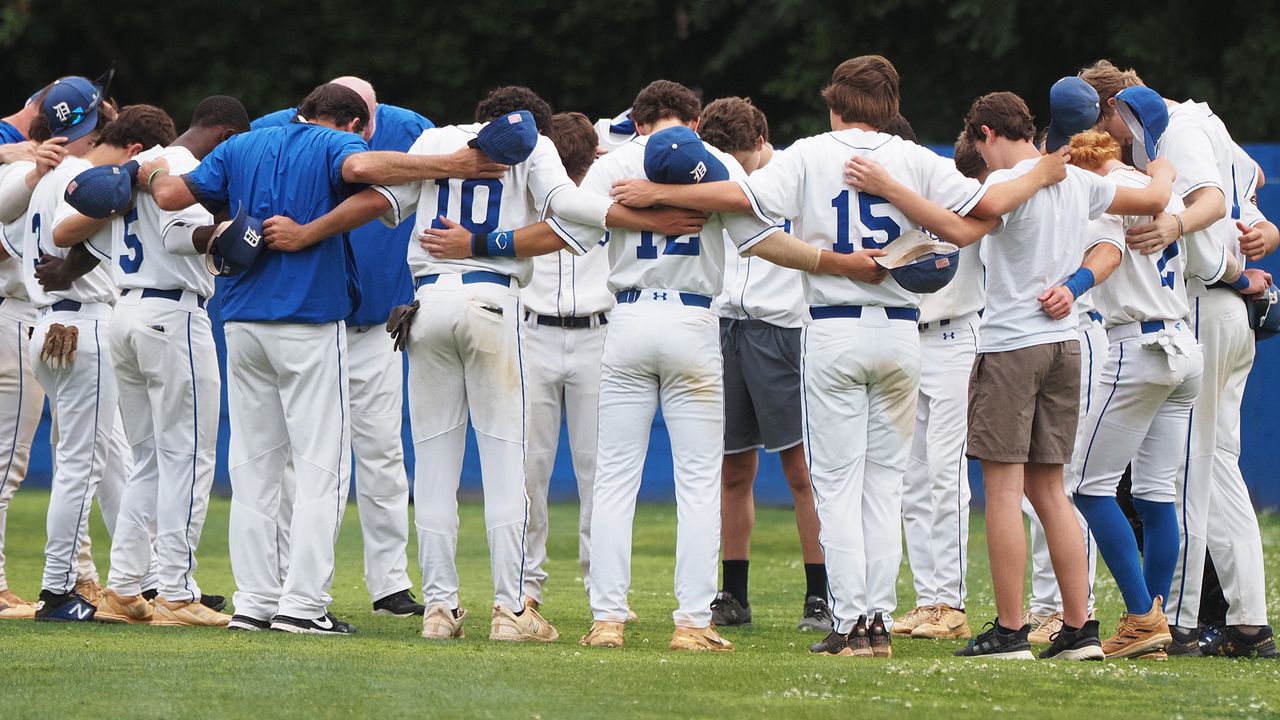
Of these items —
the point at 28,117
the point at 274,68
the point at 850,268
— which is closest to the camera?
the point at 850,268

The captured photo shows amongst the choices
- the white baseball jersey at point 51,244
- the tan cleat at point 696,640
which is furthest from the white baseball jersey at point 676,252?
the white baseball jersey at point 51,244

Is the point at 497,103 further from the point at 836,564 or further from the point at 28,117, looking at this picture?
the point at 28,117

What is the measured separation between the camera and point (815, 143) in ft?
19.8

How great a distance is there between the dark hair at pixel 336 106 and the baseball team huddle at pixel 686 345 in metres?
0.02

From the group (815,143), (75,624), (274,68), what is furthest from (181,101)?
(815,143)

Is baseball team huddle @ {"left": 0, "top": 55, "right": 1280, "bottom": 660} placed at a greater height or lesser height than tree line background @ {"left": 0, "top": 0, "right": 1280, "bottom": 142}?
lesser

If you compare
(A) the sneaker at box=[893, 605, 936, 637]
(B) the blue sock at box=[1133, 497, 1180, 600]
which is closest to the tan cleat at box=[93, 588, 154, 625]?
(A) the sneaker at box=[893, 605, 936, 637]

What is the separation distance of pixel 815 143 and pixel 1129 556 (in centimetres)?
199

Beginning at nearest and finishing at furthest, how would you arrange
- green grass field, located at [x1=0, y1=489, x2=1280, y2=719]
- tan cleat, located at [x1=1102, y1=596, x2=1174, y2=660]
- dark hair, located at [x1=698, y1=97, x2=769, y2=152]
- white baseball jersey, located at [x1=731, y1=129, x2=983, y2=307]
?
green grass field, located at [x1=0, y1=489, x2=1280, y2=719]
white baseball jersey, located at [x1=731, y1=129, x2=983, y2=307]
tan cleat, located at [x1=1102, y1=596, x2=1174, y2=660]
dark hair, located at [x1=698, y1=97, x2=769, y2=152]

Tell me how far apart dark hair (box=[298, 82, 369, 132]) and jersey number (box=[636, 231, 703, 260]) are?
1.44 m

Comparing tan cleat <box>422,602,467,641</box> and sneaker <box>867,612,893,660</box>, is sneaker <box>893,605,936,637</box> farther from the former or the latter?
tan cleat <box>422,602,467,641</box>

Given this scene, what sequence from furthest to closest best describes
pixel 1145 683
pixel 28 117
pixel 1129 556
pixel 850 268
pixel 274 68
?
1. pixel 274 68
2. pixel 28 117
3. pixel 1129 556
4. pixel 850 268
5. pixel 1145 683

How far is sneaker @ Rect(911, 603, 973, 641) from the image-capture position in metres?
7.15

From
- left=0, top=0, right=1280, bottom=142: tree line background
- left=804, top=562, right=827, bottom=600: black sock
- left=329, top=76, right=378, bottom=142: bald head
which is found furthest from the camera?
left=0, top=0, right=1280, bottom=142: tree line background
